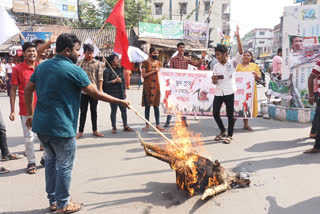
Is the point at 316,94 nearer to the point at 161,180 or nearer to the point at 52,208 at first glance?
the point at 161,180

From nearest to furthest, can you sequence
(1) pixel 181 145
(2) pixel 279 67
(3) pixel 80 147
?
1. (1) pixel 181 145
2. (3) pixel 80 147
3. (2) pixel 279 67

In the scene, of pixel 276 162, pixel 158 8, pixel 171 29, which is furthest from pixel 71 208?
pixel 158 8

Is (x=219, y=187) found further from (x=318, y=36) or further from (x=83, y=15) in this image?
(x=83, y=15)

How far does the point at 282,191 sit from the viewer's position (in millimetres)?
3166

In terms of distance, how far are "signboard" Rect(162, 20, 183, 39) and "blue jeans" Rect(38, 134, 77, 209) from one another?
1892 cm

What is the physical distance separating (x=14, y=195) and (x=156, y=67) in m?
4.19

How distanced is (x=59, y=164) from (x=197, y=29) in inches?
769

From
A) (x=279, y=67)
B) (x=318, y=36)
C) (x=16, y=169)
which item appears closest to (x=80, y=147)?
(x=16, y=169)

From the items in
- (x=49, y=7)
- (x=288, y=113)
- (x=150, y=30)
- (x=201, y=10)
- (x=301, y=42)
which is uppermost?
(x=201, y=10)

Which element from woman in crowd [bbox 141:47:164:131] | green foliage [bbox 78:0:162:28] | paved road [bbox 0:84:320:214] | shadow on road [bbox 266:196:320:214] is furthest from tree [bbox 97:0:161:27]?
shadow on road [bbox 266:196:320:214]

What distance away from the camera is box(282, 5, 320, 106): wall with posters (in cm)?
708

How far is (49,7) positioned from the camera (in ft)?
75.7

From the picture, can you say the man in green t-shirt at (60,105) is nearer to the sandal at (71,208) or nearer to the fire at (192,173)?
the sandal at (71,208)

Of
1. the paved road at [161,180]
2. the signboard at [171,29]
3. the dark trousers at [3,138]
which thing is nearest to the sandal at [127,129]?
the paved road at [161,180]
